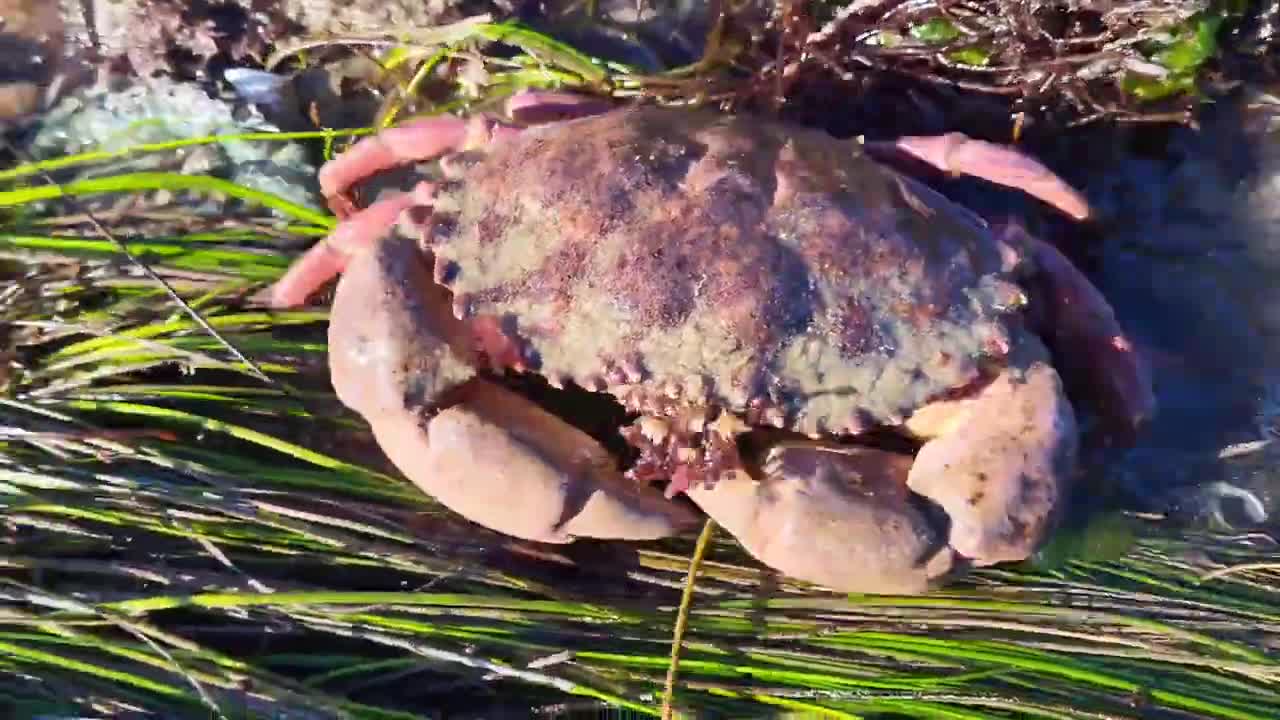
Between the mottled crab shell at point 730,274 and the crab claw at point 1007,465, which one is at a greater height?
the mottled crab shell at point 730,274

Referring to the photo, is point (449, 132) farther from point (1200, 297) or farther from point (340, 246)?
point (1200, 297)

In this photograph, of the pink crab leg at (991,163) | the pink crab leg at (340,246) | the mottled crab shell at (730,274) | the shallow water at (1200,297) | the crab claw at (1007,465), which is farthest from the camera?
the shallow water at (1200,297)

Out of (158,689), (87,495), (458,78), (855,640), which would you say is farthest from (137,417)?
(855,640)

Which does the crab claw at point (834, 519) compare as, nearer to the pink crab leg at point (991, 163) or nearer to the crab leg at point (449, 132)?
the pink crab leg at point (991, 163)

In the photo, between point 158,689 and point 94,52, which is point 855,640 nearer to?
point 158,689

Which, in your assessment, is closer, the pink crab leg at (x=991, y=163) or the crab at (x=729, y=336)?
the crab at (x=729, y=336)

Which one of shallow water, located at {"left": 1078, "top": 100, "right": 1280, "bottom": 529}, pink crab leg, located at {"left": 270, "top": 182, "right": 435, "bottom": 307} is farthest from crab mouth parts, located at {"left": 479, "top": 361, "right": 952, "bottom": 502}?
shallow water, located at {"left": 1078, "top": 100, "right": 1280, "bottom": 529}

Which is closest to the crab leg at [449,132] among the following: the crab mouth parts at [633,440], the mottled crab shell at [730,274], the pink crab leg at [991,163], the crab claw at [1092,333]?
the mottled crab shell at [730,274]

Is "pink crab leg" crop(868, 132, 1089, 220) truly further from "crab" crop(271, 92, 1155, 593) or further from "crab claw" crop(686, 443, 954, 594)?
"crab claw" crop(686, 443, 954, 594)
